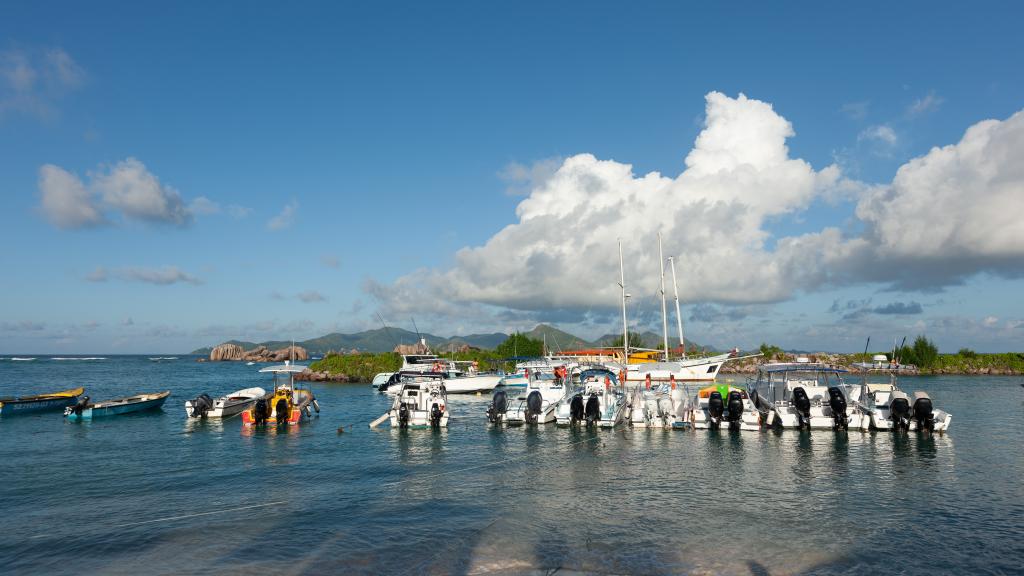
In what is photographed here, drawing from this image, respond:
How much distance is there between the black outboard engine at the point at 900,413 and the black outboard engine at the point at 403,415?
3098 centimetres

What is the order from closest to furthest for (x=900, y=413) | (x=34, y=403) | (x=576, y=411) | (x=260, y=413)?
(x=900, y=413)
(x=576, y=411)
(x=260, y=413)
(x=34, y=403)

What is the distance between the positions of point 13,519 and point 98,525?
3.69 meters

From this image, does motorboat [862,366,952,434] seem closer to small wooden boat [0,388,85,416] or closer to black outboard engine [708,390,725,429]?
black outboard engine [708,390,725,429]

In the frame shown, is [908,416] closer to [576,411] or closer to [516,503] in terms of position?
[576,411]

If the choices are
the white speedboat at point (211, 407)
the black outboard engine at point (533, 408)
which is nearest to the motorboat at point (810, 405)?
the black outboard engine at point (533, 408)

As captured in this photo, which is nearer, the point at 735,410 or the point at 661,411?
the point at 735,410

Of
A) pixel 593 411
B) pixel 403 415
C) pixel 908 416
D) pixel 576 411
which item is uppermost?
pixel 403 415

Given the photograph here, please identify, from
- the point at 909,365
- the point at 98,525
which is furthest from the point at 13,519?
the point at 909,365

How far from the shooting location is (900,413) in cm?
3650

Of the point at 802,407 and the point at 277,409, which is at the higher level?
the point at 277,409

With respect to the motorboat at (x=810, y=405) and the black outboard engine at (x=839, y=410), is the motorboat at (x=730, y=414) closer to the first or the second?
the motorboat at (x=810, y=405)

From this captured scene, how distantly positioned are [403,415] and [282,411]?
33.3 feet

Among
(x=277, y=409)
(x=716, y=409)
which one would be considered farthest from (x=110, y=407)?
(x=716, y=409)

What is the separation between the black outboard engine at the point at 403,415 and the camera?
3934 cm
